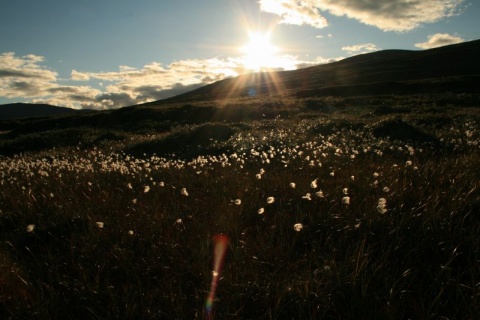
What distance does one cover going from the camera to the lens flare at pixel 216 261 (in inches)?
99.5

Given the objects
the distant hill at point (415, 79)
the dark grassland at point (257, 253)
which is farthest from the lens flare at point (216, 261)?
the distant hill at point (415, 79)

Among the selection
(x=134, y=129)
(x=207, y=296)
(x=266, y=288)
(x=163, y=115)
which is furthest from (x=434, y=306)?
(x=163, y=115)

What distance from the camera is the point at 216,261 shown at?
310 cm

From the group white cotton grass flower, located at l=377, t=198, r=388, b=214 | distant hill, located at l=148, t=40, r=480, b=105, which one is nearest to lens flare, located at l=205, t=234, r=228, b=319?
white cotton grass flower, located at l=377, t=198, r=388, b=214

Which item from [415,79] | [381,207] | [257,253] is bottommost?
[257,253]

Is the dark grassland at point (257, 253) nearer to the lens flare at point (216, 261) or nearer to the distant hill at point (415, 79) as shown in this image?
the lens flare at point (216, 261)

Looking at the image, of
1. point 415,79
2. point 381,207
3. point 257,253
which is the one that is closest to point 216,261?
point 257,253

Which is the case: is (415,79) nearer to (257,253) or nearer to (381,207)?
(381,207)

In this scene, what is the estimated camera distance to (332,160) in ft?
26.7

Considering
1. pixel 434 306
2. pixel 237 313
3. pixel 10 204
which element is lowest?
pixel 434 306

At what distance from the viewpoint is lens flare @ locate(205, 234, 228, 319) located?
2528mm

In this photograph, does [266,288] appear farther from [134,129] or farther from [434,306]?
[134,129]

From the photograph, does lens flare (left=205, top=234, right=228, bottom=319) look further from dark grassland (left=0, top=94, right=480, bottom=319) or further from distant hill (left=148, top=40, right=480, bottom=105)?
distant hill (left=148, top=40, right=480, bottom=105)

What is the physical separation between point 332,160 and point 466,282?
5583 millimetres
